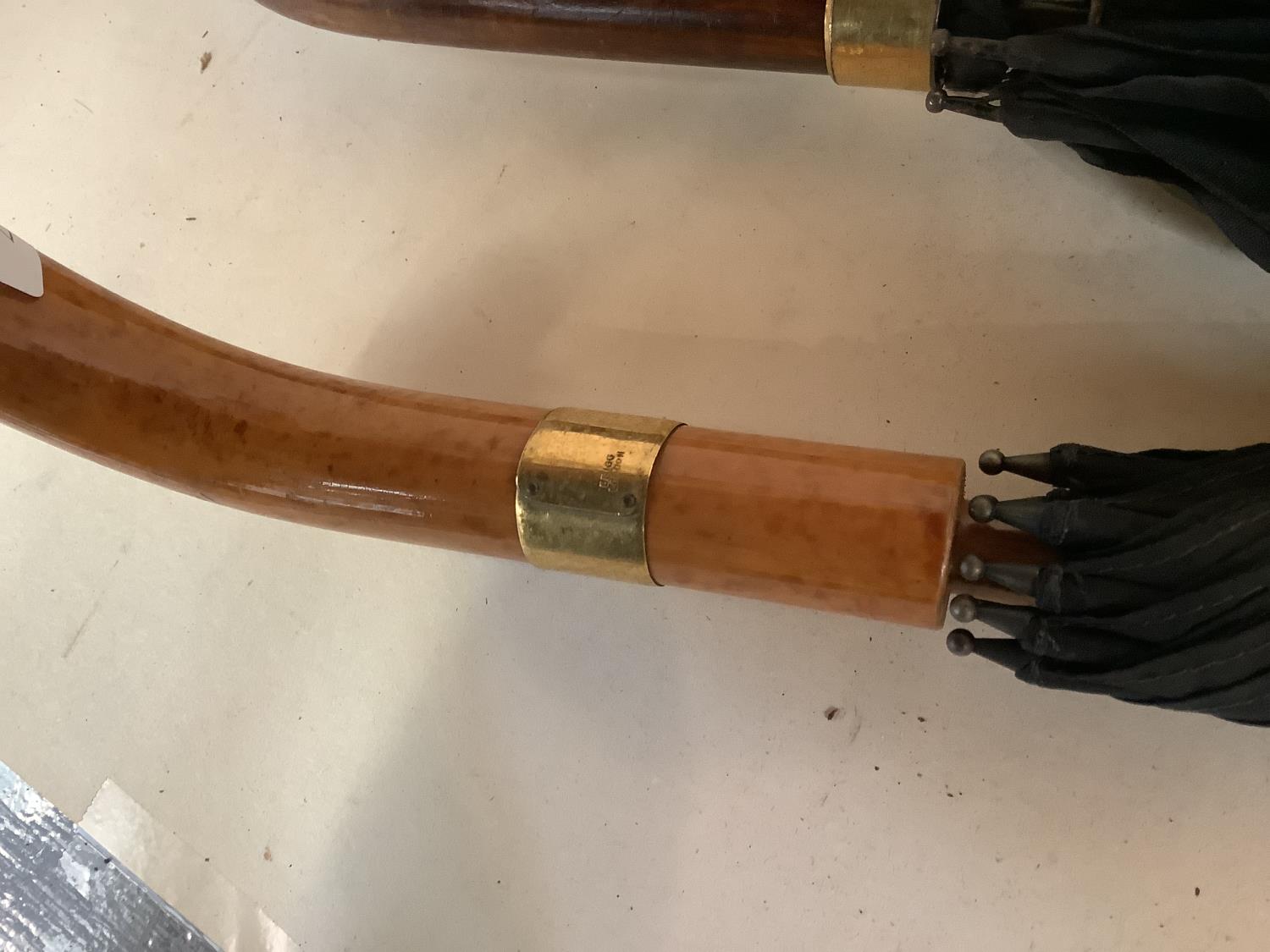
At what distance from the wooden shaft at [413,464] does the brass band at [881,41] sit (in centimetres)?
25

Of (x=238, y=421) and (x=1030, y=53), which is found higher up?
(x=1030, y=53)

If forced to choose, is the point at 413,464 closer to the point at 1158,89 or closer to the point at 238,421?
the point at 238,421

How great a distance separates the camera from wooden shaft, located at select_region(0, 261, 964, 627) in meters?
0.53

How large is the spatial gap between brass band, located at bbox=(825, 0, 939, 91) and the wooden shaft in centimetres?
25

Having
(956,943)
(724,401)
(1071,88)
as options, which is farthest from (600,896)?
(1071,88)

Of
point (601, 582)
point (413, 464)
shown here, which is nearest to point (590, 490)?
point (413, 464)

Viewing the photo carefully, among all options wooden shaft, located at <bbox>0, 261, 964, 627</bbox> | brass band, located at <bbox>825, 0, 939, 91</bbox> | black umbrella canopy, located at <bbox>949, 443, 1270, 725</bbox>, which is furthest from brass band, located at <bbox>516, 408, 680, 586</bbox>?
brass band, located at <bbox>825, 0, 939, 91</bbox>

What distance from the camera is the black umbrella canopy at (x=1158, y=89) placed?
542mm

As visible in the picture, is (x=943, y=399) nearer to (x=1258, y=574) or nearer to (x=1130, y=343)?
(x=1130, y=343)

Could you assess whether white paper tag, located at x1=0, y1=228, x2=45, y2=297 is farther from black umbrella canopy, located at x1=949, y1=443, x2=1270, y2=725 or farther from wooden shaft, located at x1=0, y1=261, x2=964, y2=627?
black umbrella canopy, located at x1=949, y1=443, x2=1270, y2=725

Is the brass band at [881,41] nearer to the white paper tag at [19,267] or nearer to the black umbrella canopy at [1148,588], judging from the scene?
the black umbrella canopy at [1148,588]

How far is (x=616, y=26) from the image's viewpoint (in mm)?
727

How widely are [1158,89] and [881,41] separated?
0.17 metres

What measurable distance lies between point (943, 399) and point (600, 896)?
41 cm
